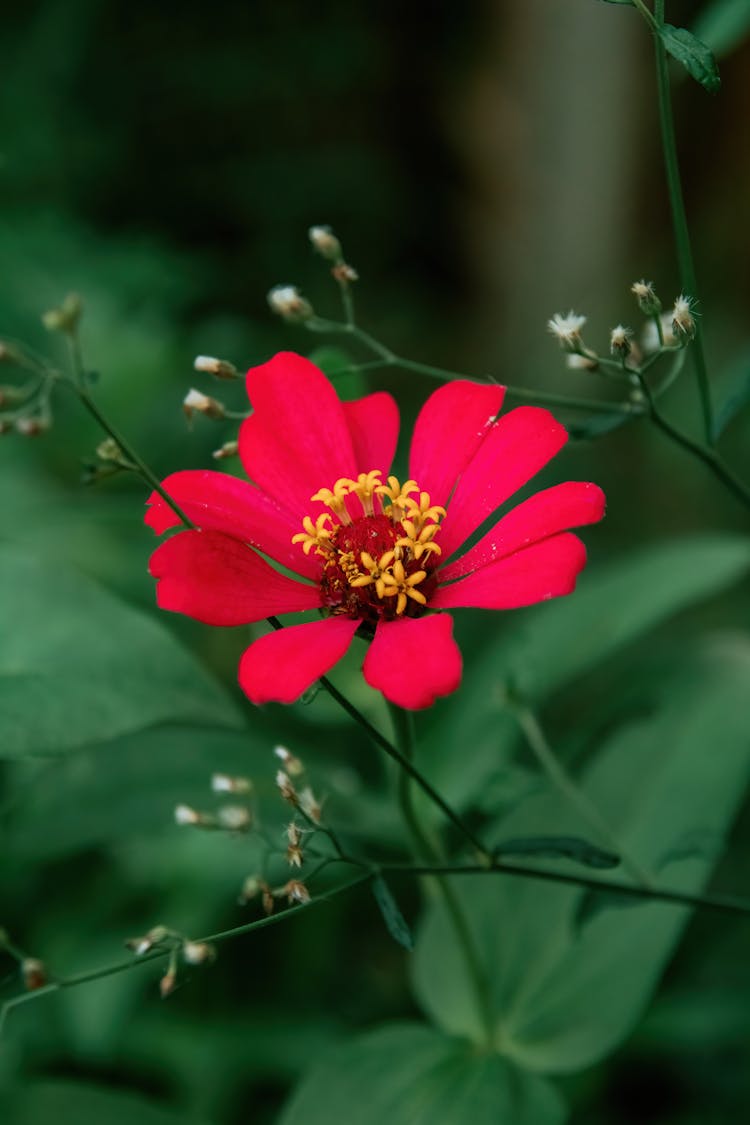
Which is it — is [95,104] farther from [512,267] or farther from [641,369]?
[641,369]

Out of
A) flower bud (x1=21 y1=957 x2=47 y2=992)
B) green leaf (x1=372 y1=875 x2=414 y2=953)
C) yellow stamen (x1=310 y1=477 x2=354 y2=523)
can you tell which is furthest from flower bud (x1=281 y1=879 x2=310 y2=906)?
yellow stamen (x1=310 y1=477 x2=354 y2=523)

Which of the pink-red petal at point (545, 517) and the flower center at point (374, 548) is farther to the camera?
the flower center at point (374, 548)

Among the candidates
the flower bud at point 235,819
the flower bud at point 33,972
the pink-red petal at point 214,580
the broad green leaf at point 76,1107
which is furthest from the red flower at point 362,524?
the broad green leaf at point 76,1107

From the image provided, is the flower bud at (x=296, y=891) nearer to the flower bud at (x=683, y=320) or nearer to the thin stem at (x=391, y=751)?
the thin stem at (x=391, y=751)

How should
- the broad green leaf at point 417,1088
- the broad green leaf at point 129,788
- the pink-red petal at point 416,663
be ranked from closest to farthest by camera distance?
the pink-red petal at point 416,663 < the broad green leaf at point 417,1088 < the broad green leaf at point 129,788

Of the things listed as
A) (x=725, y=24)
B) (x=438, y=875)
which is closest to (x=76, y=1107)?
(x=438, y=875)

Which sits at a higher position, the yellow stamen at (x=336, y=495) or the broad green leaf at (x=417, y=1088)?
the yellow stamen at (x=336, y=495)

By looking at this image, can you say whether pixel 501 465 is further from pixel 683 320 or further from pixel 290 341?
pixel 290 341
